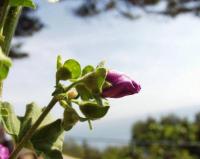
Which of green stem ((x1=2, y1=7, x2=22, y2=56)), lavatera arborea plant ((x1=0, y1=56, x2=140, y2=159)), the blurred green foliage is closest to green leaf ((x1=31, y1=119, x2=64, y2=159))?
lavatera arborea plant ((x1=0, y1=56, x2=140, y2=159))

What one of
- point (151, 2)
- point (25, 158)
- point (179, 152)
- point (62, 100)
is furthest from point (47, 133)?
point (151, 2)

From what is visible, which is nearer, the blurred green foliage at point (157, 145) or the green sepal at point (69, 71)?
the green sepal at point (69, 71)

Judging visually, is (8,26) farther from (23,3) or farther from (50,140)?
(50,140)

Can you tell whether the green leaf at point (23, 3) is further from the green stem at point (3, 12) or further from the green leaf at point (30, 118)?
the green leaf at point (30, 118)

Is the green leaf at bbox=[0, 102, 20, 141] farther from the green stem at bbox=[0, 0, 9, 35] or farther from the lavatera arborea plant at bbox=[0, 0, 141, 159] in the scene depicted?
the green stem at bbox=[0, 0, 9, 35]

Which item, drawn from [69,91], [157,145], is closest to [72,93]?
[69,91]

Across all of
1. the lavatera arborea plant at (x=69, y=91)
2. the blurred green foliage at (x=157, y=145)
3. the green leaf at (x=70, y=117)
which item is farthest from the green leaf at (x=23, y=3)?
the blurred green foliage at (x=157, y=145)
